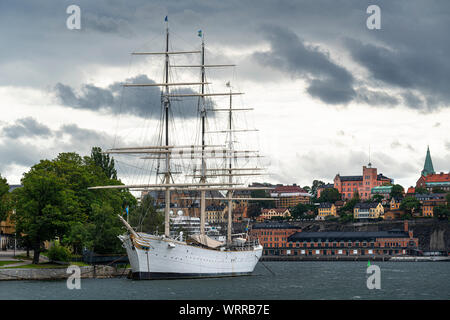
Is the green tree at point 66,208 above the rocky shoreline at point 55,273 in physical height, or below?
above

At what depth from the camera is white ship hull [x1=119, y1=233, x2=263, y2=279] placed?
226 feet

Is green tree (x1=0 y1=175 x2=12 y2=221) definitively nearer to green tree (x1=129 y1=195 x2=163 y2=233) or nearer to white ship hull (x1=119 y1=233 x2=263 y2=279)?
green tree (x1=129 y1=195 x2=163 y2=233)

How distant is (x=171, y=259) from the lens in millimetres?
71625

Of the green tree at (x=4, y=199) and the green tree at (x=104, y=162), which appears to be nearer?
the green tree at (x=4, y=199)

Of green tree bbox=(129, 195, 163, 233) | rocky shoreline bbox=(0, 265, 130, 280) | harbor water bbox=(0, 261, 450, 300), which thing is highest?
green tree bbox=(129, 195, 163, 233)

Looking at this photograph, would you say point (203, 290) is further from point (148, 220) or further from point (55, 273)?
point (148, 220)

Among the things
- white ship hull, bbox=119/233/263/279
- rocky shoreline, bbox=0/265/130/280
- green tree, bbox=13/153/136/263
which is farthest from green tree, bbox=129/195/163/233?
white ship hull, bbox=119/233/263/279

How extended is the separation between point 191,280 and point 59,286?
1565cm

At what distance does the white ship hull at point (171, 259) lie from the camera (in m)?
69.0

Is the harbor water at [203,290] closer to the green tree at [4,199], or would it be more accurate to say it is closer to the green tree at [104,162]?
the green tree at [4,199]

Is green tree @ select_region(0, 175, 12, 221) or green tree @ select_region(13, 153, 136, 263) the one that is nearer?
green tree @ select_region(13, 153, 136, 263)

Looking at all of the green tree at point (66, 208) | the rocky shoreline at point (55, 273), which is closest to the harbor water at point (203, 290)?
the rocky shoreline at point (55, 273)

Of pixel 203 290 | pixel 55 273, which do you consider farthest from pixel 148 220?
pixel 203 290
